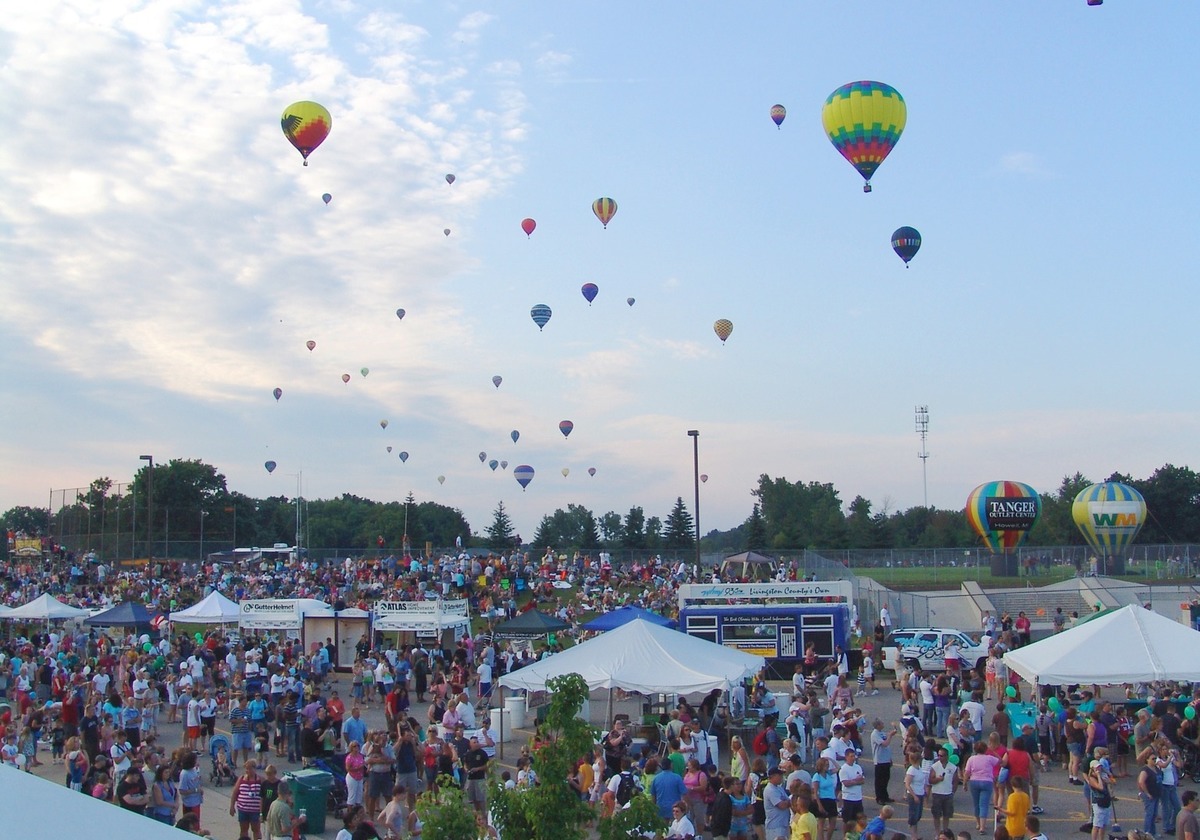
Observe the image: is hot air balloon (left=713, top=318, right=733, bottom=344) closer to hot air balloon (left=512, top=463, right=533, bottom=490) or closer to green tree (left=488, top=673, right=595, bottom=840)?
hot air balloon (left=512, top=463, right=533, bottom=490)

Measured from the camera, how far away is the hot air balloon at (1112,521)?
55531 mm

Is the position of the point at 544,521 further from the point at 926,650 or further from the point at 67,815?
the point at 67,815

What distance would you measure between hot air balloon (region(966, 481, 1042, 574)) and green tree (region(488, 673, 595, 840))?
4826 cm

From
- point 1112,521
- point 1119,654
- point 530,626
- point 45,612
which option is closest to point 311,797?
point 1119,654

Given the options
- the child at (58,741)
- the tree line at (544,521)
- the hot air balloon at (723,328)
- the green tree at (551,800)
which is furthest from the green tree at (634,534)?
the green tree at (551,800)

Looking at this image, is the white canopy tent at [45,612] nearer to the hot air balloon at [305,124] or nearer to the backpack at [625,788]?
the hot air balloon at [305,124]

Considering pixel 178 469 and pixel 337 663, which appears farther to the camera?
pixel 178 469

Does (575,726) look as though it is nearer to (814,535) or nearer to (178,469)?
(814,535)

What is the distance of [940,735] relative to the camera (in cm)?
1947

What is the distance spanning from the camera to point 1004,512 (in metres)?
52.3

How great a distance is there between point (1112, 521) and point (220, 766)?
4934 cm

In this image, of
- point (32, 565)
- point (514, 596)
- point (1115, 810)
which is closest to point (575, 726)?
point (1115, 810)

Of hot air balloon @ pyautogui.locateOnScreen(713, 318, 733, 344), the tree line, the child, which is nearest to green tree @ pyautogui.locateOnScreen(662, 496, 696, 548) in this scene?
the tree line

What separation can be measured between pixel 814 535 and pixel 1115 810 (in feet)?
298
